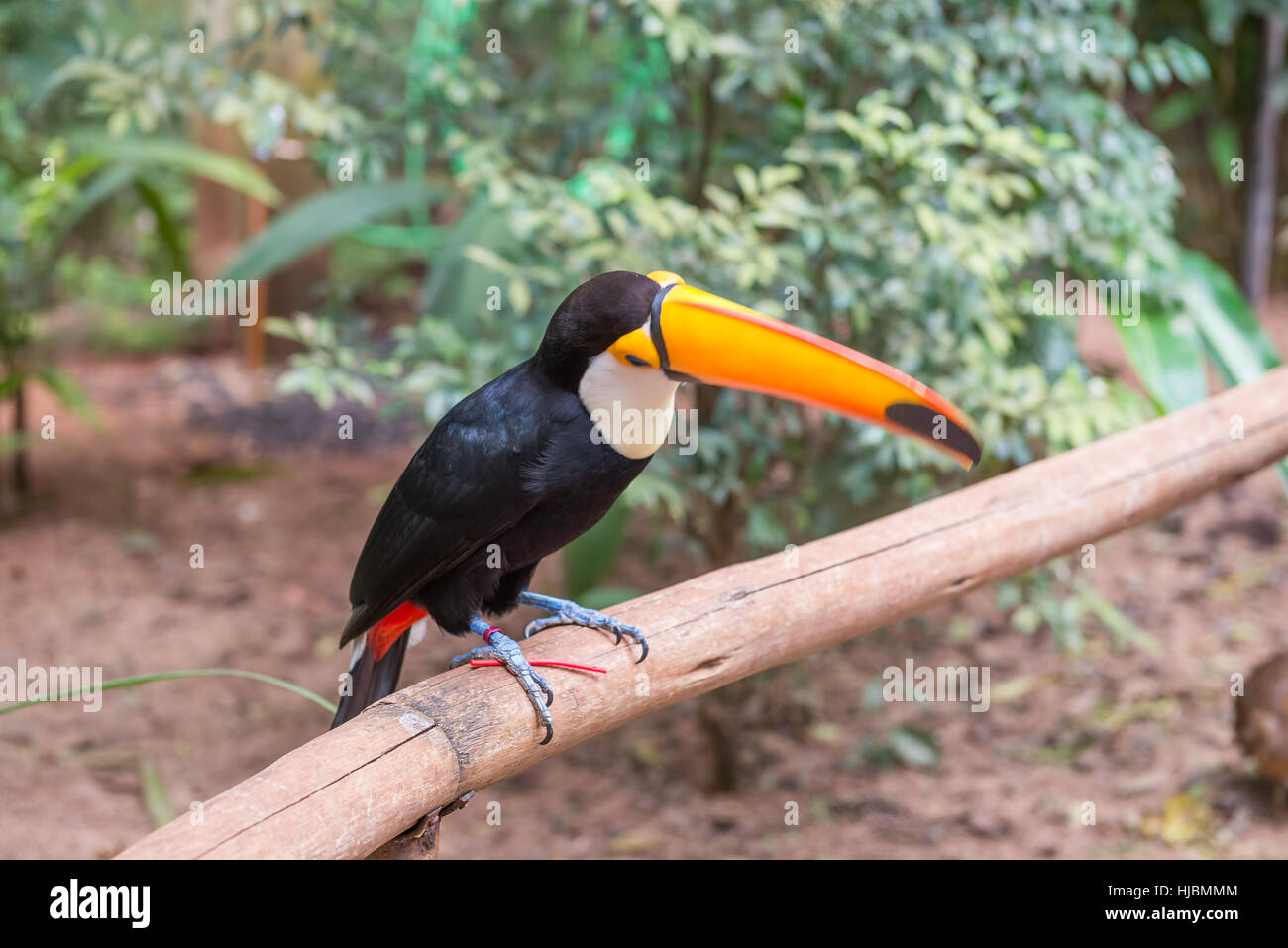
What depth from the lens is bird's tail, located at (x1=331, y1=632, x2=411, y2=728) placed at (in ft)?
6.21

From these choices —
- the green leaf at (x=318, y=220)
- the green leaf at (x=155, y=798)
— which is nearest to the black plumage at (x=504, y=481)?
the green leaf at (x=155, y=798)

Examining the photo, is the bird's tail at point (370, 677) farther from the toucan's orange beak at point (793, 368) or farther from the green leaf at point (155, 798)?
the green leaf at point (155, 798)

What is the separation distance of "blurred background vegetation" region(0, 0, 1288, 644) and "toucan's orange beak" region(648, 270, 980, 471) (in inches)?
30.5

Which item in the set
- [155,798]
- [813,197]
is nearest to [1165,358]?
[813,197]

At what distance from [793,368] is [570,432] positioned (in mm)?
339

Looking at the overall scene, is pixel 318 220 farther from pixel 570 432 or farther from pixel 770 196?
pixel 570 432

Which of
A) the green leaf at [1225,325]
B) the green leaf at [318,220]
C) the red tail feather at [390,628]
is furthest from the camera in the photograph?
the green leaf at [318,220]

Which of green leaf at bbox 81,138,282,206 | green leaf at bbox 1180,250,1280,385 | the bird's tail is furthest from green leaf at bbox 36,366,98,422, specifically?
green leaf at bbox 1180,250,1280,385

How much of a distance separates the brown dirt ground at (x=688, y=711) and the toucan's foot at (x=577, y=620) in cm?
121

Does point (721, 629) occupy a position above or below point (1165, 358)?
below

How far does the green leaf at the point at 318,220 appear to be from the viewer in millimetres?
3566

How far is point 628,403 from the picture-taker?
1661mm

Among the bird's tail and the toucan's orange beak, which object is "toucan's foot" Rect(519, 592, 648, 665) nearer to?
the bird's tail

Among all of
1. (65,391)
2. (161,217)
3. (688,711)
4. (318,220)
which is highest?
(161,217)
